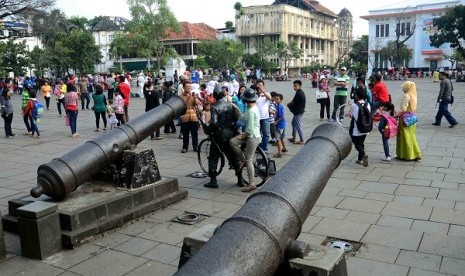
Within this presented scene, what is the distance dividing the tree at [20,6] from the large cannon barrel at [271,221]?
32.2 m

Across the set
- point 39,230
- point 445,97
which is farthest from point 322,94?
point 39,230

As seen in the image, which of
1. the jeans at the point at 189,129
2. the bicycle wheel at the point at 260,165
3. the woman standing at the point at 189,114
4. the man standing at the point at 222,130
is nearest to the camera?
the man standing at the point at 222,130

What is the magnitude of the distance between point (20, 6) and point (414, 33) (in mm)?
51158

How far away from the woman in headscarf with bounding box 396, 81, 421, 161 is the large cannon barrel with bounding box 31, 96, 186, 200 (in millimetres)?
4663

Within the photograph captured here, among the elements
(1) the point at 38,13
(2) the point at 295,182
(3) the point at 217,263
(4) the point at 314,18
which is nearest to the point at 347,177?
(2) the point at 295,182

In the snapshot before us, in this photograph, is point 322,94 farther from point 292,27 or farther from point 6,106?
point 292,27

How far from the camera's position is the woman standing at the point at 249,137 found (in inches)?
274

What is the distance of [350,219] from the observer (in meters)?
5.88

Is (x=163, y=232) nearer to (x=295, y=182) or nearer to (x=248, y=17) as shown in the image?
(x=295, y=182)

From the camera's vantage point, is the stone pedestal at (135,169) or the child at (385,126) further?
the child at (385,126)

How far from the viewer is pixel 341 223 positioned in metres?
5.75

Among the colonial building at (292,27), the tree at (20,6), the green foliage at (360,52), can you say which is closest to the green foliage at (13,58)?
the tree at (20,6)

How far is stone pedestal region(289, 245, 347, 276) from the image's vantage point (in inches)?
115

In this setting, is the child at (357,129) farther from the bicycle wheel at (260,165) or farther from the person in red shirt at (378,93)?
the person in red shirt at (378,93)
